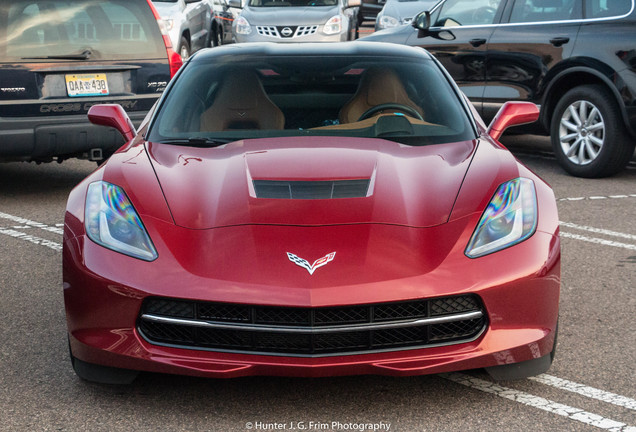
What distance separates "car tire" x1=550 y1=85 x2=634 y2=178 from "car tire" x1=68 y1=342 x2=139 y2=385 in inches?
242

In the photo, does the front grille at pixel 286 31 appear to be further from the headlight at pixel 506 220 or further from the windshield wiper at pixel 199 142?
the headlight at pixel 506 220

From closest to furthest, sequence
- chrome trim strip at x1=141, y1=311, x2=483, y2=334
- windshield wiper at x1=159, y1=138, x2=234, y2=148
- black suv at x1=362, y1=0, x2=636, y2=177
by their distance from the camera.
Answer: chrome trim strip at x1=141, y1=311, x2=483, y2=334
windshield wiper at x1=159, y1=138, x2=234, y2=148
black suv at x1=362, y1=0, x2=636, y2=177

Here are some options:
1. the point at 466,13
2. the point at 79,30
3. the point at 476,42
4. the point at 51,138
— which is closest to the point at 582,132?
the point at 476,42

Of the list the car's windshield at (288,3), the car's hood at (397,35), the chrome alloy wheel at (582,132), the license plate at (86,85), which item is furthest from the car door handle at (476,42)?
the car's windshield at (288,3)

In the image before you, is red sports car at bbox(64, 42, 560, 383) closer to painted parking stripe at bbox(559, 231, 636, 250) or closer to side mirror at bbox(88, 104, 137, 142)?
side mirror at bbox(88, 104, 137, 142)

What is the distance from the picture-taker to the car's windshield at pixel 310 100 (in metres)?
5.03

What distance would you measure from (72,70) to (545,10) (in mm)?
4512

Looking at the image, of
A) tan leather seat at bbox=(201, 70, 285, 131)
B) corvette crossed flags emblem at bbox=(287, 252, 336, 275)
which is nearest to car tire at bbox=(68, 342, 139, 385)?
corvette crossed flags emblem at bbox=(287, 252, 336, 275)

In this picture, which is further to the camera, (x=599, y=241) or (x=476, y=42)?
(x=476, y=42)

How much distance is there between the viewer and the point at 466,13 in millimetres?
10641

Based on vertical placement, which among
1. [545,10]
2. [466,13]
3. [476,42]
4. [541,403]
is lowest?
[476,42]

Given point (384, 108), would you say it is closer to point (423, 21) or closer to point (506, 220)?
point (506, 220)

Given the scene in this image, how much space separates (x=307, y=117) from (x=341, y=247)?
166 centimetres

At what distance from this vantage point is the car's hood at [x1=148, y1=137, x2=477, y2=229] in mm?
3992
